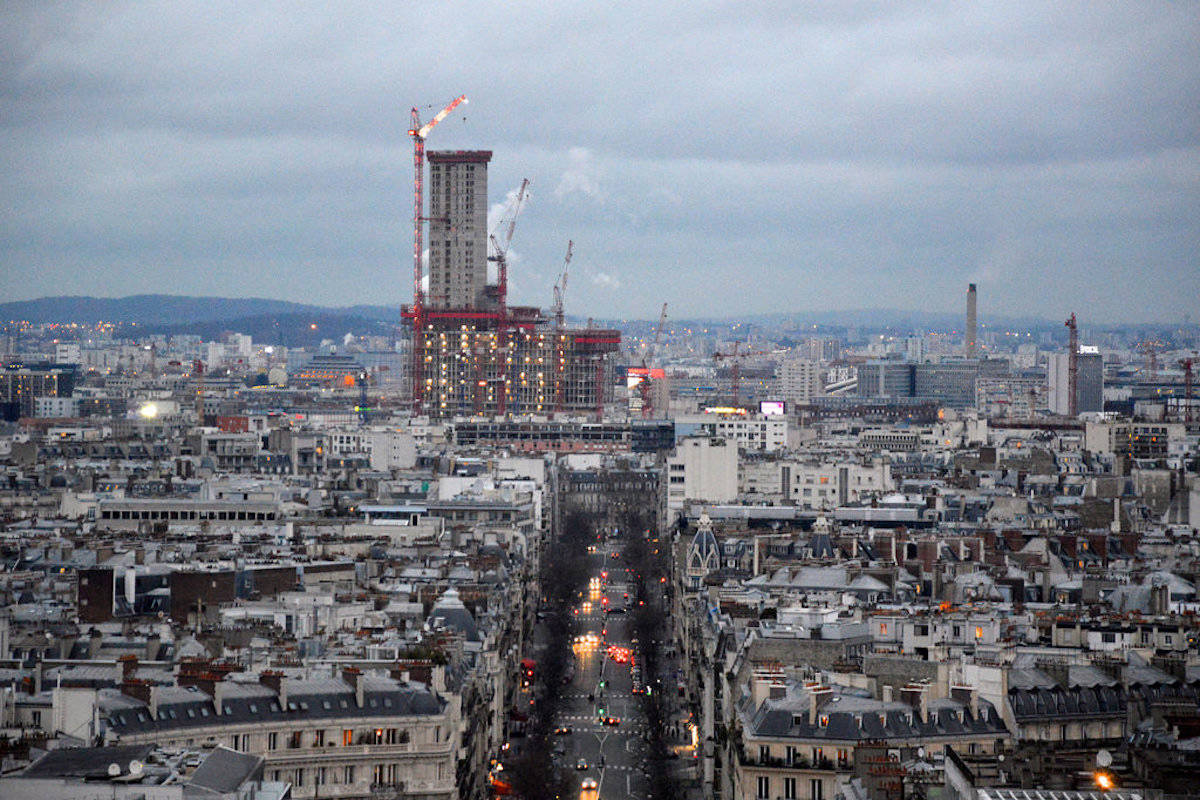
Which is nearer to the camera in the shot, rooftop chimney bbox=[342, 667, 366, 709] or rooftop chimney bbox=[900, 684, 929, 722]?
rooftop chimney bbox=[900, 684, 929, 722]

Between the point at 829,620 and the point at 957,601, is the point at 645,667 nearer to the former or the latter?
the point at 957,601

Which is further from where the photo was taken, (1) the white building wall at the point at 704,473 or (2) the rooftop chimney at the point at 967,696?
(1) the white building wall at the point at 704,473

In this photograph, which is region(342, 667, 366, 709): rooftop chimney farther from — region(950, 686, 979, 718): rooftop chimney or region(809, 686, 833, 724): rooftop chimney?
region(950, 686, 979, 718): rooftop chimney

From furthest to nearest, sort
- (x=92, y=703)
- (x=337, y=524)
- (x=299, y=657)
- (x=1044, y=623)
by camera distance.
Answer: (x=337, y=524)
(x=1044, y=623)
(x=299, y=657)
(x=92, y=703)

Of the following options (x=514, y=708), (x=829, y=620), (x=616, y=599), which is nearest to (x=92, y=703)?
(x=829, y=620)

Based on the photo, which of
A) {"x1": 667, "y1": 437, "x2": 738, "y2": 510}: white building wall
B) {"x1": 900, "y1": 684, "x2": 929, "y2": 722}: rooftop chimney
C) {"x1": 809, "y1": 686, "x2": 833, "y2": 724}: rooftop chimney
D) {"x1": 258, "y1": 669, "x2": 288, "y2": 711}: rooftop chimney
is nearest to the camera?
{"x1": 900, "y1": 684, "x2": 929, "y2": 722}: rooftop chimney

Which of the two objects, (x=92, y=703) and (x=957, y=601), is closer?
(x=92, y=703)

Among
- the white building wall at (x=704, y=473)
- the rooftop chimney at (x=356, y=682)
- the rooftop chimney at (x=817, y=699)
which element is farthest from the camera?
the white building wall at (x=704, y=473)

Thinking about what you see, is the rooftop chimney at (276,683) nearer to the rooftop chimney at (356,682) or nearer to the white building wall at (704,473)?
the rooftop chimney at (356,682)

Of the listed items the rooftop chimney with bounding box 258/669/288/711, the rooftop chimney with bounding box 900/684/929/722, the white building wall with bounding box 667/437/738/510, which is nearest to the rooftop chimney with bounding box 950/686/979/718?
the rooftop chimney with bounding box 900/684/929/722

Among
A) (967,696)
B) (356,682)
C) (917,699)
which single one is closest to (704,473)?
(356,682)

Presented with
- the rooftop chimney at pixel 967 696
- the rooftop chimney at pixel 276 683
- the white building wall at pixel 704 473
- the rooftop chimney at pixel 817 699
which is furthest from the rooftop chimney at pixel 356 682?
the white building wall at pixel 704 473
